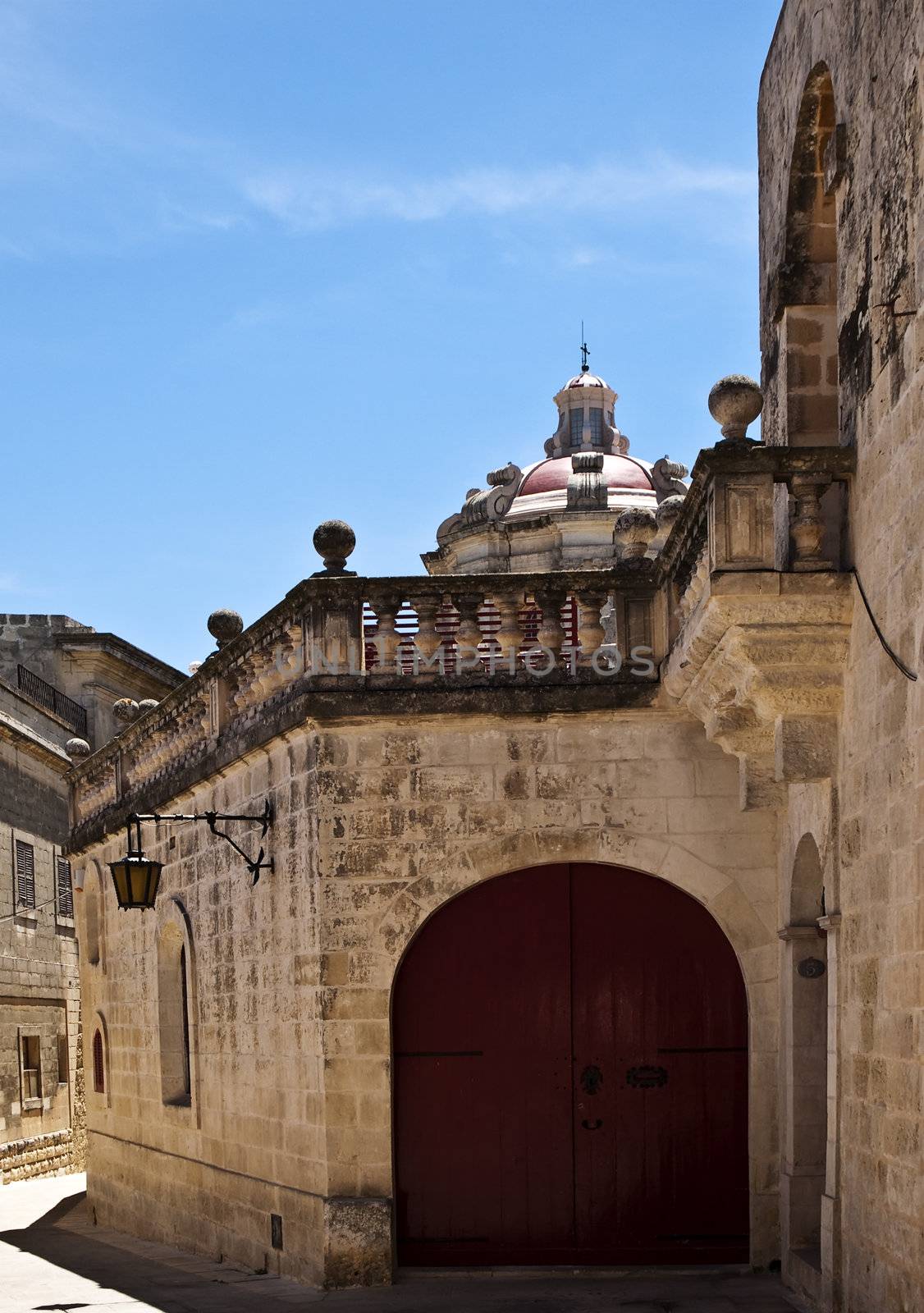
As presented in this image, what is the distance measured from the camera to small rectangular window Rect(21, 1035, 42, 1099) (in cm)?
2291

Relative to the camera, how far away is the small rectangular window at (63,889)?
2541 centimetres

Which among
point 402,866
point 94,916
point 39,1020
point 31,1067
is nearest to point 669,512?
point 402,866

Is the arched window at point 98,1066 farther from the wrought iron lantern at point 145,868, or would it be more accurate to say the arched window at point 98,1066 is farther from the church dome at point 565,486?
the church dome at point 565,486

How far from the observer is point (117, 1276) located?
11289mm

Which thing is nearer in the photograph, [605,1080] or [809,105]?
[809,105]

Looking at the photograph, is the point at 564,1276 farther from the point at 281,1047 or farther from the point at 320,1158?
the point at 281,1047

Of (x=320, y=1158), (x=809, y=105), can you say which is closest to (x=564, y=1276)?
(x=320, y=1158)

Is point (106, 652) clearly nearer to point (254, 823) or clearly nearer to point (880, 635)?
point (254, 823)

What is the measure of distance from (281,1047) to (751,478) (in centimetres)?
486

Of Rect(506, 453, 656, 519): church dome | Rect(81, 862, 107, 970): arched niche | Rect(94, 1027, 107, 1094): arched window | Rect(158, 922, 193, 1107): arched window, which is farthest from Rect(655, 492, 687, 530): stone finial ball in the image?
Rect(506, 453, 656, 519): church dome

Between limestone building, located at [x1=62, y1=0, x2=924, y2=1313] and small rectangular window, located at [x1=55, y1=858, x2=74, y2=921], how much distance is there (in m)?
14.3

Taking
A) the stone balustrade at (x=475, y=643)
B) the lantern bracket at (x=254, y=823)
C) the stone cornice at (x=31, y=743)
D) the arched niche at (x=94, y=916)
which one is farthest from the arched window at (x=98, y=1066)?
the stone cornice at (x=31, y=743)

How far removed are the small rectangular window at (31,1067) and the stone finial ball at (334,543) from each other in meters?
14.7

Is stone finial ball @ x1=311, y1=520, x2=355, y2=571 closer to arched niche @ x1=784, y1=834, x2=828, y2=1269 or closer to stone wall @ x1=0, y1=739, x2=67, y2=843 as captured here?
arched niche @ x1=784, y1=834, x2=828, y2=1269
